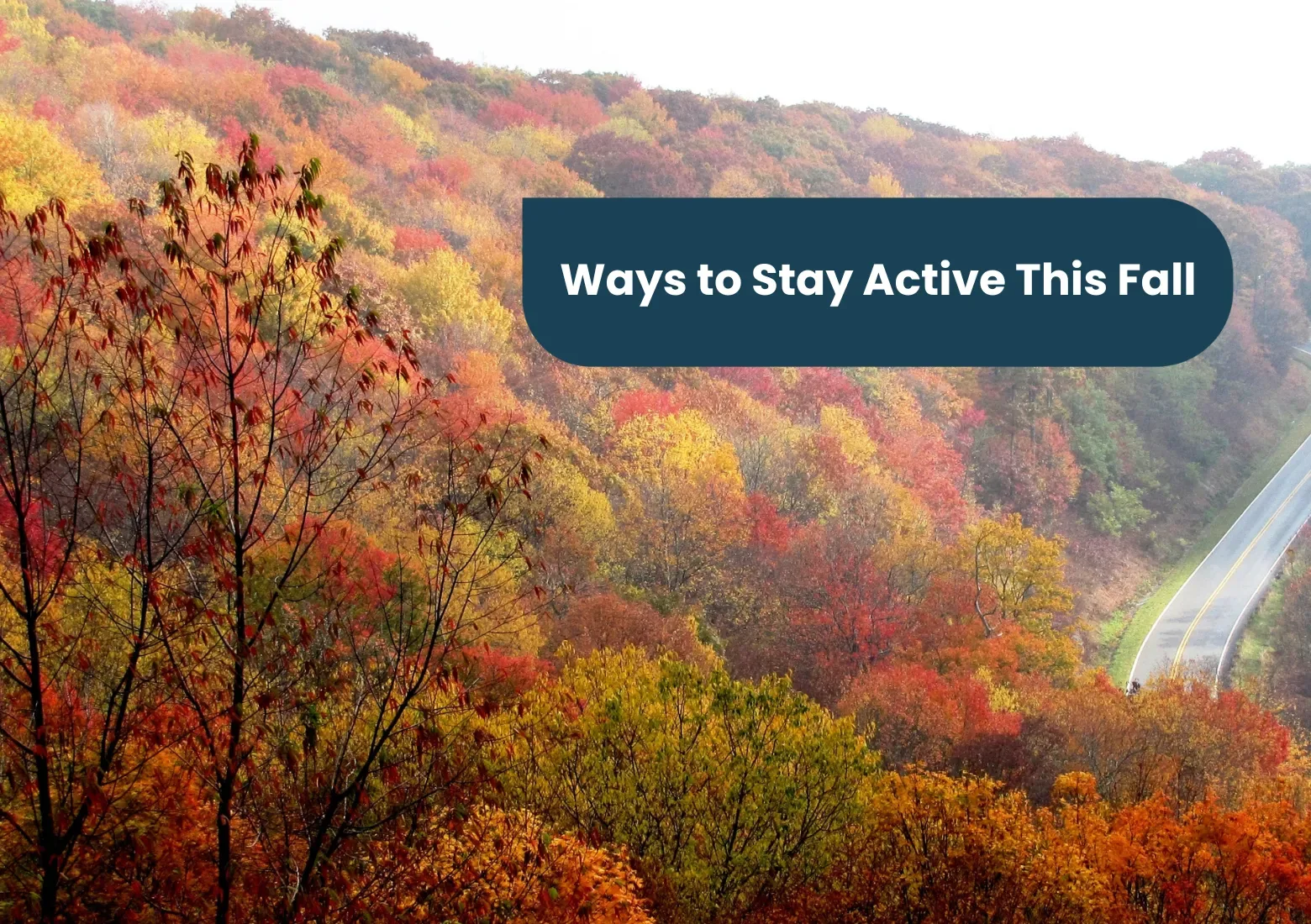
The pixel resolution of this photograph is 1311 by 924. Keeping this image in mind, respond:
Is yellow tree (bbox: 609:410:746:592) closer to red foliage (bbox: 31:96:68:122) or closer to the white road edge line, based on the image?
the white road edge line

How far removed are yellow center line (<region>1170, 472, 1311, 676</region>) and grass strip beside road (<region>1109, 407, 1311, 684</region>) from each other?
5.45 feet

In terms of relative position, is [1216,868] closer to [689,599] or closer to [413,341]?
[689,599]

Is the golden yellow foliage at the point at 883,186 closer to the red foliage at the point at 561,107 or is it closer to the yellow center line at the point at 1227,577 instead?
the red foliage at the point at 561,107

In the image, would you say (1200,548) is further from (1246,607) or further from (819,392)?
(819,392)

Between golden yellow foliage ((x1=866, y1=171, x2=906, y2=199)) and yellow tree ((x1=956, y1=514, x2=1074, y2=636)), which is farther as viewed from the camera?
golden yellow foliage ((x1=866, y1=171, x2=906, y2=199))

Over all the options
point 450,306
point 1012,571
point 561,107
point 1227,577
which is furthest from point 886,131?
point 1012,571

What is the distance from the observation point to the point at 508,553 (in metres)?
25.2

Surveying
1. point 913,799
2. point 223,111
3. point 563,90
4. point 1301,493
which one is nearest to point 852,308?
point 913,799

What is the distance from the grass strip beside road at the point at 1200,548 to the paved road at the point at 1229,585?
367mm

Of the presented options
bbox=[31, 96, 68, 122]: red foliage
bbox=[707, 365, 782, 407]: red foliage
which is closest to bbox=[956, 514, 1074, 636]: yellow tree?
bbox=[707, 365, 782, 407]: red foliage

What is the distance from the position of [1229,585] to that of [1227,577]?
2.98 feet

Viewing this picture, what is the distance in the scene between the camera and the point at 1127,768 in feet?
81.3

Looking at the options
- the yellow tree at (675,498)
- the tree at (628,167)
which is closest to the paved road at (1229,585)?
the yellow tree at (675,498)

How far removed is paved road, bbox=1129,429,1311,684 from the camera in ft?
151
